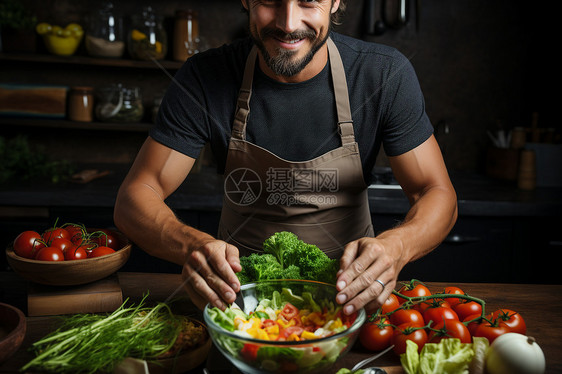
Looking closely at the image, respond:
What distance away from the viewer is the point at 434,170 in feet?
5.55

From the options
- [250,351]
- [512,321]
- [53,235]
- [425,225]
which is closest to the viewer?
[250,351]

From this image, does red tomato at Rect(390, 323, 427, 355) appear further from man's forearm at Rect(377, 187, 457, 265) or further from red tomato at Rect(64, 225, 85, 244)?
red tomato at Rect(64, 225, 85, 244)

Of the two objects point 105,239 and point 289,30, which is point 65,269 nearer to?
point 105,239

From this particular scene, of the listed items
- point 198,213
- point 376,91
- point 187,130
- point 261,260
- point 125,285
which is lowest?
point 198,213

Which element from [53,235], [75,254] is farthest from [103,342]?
[53,235]

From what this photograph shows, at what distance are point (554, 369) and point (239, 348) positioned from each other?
0.66 meters

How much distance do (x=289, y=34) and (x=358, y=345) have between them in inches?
34.7

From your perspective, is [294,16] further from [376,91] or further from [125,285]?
[125,285]

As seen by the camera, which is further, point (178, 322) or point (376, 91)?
point (376, 91)

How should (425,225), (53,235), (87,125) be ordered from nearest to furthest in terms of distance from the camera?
(53,235), (425,225), (87,125)

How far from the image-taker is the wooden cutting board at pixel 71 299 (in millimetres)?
1321

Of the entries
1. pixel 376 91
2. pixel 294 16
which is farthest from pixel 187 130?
pixel 376 91

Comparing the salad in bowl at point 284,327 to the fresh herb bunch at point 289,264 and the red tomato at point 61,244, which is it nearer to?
the fresh herb bunch at point 289,264

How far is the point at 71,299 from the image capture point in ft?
4.38
